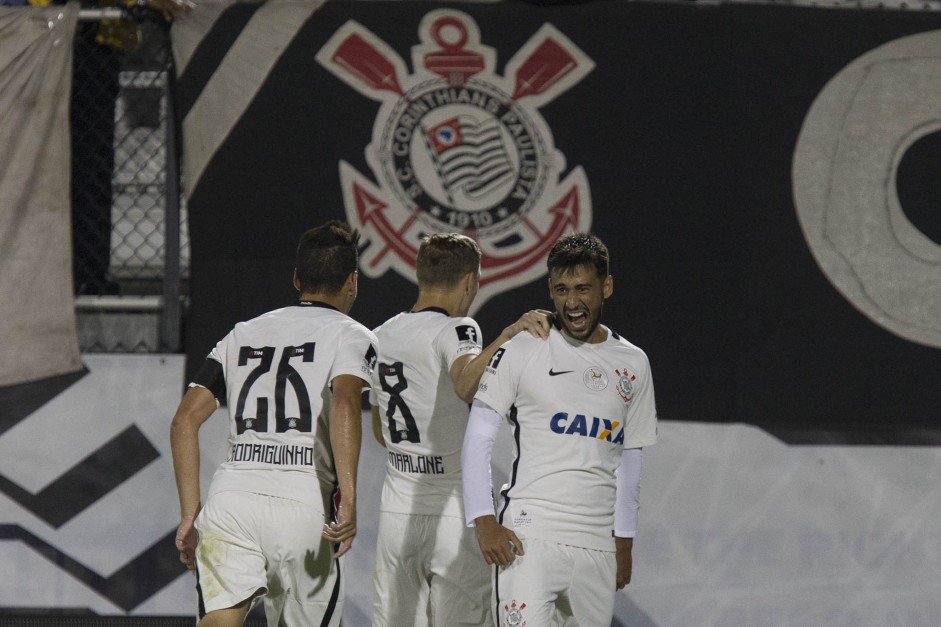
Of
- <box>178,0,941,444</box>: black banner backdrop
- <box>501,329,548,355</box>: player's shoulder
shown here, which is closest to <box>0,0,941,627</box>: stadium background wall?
<box>178,0,941,444</box>: black banner backdrop

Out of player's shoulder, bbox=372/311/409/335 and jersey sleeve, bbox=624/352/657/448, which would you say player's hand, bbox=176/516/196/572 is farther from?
jersey sleeve, bbox=624/352/657/448

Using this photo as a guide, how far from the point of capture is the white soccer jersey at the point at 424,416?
3.99m

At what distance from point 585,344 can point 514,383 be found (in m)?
0.30

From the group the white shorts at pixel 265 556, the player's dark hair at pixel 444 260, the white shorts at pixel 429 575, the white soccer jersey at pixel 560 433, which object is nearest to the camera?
the white soccer jersey at pixel 560 433

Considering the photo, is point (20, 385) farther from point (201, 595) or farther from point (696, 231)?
point (696, 231)

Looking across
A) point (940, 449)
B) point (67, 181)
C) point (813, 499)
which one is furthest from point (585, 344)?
point (67, 181)

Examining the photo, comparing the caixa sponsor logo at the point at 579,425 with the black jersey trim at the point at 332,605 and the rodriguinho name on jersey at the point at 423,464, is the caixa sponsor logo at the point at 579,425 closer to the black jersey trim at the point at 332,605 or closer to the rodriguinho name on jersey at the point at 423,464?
the rodriguinho name on jersey at the point at 423,464

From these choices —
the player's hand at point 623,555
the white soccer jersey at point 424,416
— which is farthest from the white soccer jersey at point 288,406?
the player's hand at point 623,555

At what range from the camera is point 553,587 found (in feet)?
10.7

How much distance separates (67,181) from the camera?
532cm

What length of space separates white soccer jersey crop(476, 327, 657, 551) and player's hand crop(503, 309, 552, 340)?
41 mm

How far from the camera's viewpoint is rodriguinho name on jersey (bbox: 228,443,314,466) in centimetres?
359

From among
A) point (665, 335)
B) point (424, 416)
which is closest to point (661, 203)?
point (665, 335)

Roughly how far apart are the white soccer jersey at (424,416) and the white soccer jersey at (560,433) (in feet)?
1.97
